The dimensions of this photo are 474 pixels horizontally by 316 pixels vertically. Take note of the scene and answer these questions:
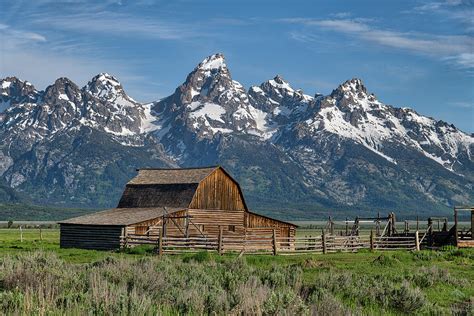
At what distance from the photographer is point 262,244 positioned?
153 ft

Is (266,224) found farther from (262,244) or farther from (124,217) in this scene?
(262,244)

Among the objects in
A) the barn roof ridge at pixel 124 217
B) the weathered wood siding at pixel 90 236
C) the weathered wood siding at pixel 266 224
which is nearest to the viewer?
the weathered wood siding at pixel 90 236

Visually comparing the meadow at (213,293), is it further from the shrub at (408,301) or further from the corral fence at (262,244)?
the corral fence at (262,244)

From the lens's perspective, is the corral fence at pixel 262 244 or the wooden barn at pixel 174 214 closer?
the corral fence at pixel 262 244

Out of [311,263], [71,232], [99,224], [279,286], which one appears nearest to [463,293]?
[279,286]

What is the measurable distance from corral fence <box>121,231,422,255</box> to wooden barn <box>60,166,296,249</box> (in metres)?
3.87

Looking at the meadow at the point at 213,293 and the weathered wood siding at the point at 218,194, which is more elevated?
the weathered wood siding at the point at 218,194

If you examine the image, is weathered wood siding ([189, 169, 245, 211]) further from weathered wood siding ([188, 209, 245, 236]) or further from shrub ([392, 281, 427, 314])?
shrub ([392, 281, 427, 314])

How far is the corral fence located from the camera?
4391cm

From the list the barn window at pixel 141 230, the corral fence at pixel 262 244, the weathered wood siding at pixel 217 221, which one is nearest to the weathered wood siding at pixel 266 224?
the weathered wood siding at pixel 217 221

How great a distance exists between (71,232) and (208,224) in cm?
1163

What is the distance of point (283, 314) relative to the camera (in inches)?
501

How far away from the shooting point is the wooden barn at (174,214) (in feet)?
174

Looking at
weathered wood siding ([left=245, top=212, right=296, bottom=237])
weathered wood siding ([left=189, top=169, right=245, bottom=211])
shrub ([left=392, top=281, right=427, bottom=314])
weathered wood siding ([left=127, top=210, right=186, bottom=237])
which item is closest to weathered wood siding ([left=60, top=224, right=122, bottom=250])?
weathered wood siding ([left=127, top=210, right=186, bottom=237])
